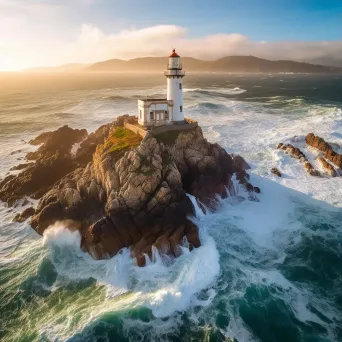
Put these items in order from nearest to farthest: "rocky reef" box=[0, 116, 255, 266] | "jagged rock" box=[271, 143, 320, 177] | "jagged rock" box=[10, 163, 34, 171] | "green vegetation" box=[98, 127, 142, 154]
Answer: "rocky reef" box=[0, 116, 255, 266]
"green vegetation" box=[98, 127, 142, 154]
"jagged rock" box=[271, 143, 320, 177]
"jagged rock" box=[10, 163, 34, 171]

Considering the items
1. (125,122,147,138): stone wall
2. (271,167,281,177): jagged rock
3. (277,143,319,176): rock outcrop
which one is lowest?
(271,167,281,177): jagged rock

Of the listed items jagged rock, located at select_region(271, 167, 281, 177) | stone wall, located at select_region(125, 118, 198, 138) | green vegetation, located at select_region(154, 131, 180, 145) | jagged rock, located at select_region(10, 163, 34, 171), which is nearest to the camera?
green vegetation, located at select_region(154, 131, 180, 145)

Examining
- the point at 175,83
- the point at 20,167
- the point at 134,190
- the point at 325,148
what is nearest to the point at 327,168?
the point at 325,148

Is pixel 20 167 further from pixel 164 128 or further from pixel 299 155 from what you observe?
pixel 299 155

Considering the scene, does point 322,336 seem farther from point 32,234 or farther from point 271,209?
point 32,234

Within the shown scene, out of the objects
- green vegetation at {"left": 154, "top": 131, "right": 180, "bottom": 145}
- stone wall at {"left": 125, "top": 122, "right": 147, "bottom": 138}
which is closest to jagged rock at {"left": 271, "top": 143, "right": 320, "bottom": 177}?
green vegetation at {"left": 154, "top": 131, "right": 180, "bottom": 145}

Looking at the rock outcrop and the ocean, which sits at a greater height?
the rock outcrop

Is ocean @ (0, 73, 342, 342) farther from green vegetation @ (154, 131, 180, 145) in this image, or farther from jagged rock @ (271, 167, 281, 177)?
green vegetation @ (154, 131, 180, 145)

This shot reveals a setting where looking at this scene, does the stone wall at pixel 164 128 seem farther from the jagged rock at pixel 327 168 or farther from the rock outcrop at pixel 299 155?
the jagged rock at pixel 327 168
